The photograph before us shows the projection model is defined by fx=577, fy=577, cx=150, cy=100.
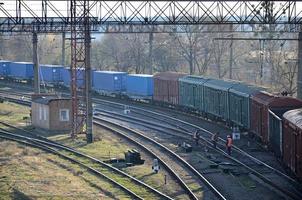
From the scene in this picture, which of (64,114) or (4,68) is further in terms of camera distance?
(4,68)

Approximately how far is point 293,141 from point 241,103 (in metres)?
13.0

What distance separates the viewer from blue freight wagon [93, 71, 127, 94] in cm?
5244

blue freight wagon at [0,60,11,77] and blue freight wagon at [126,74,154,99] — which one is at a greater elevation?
blue freight wagon at [0,60,11,77]

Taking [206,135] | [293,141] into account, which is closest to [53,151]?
[206,135]

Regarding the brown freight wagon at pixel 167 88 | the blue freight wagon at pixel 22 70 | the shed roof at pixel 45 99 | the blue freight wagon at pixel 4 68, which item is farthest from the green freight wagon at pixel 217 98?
the blue freight wagon at pixel 4 68

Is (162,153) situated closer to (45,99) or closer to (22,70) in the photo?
(45,99)

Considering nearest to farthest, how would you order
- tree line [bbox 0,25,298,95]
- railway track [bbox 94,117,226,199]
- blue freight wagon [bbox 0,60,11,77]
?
railway track [bbox 94,117,226,199]
blue freight wagon [bbox 0,60,11,77]
tree line [bbox 0,25,298,95]

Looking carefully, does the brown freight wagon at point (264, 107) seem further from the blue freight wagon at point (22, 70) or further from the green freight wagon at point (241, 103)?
the blue freight wagon at point (22, 70)

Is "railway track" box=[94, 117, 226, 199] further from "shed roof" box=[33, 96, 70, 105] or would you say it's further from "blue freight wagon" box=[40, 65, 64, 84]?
"blue freight wagon" box=[40, 65, 64, 84]

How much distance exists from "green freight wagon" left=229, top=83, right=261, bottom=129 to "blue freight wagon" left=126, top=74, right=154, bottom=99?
1412 centimetres

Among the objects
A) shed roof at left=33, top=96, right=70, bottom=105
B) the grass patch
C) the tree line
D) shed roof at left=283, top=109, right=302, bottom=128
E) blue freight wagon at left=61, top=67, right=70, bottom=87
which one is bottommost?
the grass patch

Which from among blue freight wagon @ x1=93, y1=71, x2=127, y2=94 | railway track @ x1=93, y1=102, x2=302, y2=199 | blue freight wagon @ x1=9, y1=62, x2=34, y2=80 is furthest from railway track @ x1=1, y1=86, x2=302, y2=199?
blue freight wagon @ x1=9, y1=62, x2=34, y2=80

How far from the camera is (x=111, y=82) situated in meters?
52.8

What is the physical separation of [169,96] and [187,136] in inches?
496
